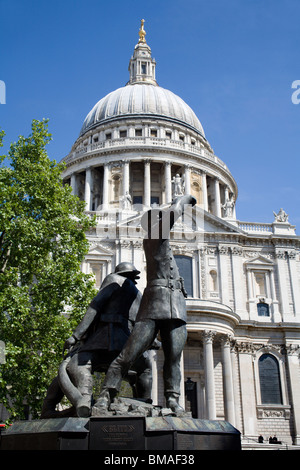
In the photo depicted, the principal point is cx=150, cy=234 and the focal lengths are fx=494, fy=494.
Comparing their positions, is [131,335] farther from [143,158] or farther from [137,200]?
[143,158]

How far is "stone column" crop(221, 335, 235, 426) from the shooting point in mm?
31047

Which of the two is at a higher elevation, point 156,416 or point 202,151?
point 202,151

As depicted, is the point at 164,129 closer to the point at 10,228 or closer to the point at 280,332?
the point at 280,332

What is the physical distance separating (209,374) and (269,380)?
23.1ft

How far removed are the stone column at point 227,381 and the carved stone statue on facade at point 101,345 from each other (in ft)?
81.6

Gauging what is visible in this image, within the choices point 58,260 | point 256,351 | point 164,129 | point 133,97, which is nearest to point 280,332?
point 256,351

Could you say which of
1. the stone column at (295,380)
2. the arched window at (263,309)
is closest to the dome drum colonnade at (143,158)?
the arched window at (263,309)

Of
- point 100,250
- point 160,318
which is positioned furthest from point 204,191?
point 160,318

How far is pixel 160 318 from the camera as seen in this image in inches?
281

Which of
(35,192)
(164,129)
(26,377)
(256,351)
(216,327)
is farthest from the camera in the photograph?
(164,129)

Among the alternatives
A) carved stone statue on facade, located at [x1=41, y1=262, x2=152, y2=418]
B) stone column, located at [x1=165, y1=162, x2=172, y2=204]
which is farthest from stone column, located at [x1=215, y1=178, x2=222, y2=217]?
carved stone statue on facade, located at [x1=41, y1=262, x2=152, y2=418]

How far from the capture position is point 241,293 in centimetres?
3772

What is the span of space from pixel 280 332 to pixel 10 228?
82.2 feet

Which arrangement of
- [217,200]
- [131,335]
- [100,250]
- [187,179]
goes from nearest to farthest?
[131,335], [100,250], [187,179], [217,200]
